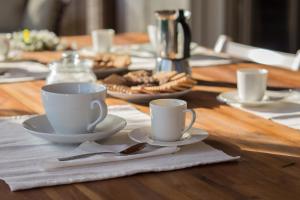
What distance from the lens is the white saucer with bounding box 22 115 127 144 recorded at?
1289 millimetres

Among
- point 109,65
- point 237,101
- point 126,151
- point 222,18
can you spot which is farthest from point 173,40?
point 222,18

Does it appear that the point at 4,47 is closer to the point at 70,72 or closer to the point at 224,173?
the point at 70,72

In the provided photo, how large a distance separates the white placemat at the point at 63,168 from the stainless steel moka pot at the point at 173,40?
61cm

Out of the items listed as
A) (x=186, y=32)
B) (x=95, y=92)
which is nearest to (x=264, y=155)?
(x=95, y=92)

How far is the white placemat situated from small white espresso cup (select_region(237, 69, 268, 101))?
40cm

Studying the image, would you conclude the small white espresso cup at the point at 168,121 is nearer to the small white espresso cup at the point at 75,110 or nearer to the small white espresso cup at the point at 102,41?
the small white espresso cup at the point at 75,110

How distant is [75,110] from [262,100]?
1.82 feet

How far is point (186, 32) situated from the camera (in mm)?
1968

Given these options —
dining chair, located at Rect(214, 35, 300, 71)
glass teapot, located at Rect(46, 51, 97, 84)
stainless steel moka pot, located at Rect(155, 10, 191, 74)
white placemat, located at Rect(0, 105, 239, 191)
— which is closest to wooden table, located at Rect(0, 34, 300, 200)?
white placemat, located at Rect(0, 105, 239, 191)

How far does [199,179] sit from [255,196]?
0.12 m

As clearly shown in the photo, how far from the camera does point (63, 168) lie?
118 cm

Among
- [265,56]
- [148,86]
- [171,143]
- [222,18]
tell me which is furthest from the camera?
[222,18]

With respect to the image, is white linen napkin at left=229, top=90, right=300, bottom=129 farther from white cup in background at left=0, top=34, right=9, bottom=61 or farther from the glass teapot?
white cup in background at left=0, top=34, right=9, bottom=61

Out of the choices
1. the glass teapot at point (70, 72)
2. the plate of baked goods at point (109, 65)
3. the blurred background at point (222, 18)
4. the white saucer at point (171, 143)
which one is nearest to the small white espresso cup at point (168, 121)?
the white saucer at point (171, 143)
